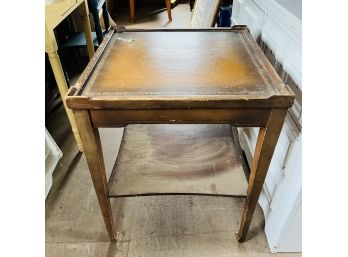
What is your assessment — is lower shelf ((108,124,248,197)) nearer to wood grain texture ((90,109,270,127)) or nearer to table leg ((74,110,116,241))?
table leg ((74,110,116,241))

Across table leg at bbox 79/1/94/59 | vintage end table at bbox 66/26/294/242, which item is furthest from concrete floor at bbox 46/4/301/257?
table leg at bbox 79/1/94/59

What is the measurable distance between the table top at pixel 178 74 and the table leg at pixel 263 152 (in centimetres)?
4

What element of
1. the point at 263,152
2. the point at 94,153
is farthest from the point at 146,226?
the point at 263,152

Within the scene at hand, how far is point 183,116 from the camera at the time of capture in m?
0.61

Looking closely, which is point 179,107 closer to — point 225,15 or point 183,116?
point 183,116

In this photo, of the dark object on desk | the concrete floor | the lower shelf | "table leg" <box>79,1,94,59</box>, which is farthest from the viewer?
the dark object on desk

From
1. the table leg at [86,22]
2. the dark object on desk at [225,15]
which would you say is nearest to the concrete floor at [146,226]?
the table leg at [86,22]

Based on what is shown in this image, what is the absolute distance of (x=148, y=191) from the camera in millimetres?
830

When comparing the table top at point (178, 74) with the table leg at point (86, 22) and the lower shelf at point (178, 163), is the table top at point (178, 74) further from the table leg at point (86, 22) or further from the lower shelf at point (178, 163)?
the table leg at point (86, 22)

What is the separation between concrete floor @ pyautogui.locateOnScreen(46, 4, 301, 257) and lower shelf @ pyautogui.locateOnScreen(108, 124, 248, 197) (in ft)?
0.89

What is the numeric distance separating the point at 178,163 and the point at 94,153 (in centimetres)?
34

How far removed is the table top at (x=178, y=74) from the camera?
0.58 metres

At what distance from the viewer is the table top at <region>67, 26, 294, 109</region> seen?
22.6 inches

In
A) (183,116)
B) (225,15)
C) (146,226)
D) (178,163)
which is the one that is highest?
(183,116)
